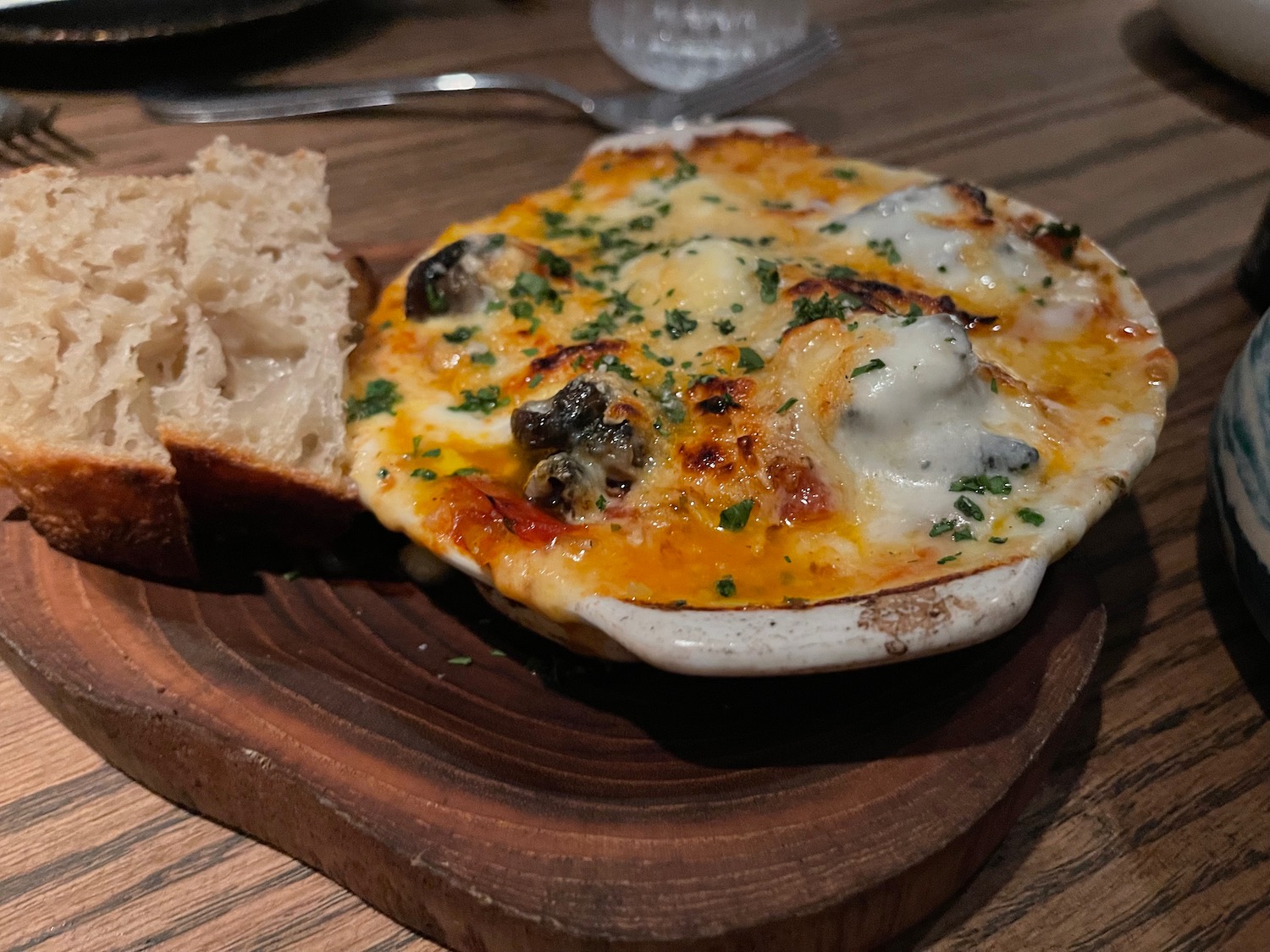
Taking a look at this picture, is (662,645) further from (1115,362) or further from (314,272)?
(314,272)

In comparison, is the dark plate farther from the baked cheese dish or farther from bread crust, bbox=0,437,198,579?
bread crust, bbox=0,437,198,579

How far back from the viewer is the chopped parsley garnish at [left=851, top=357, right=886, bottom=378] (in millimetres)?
1356

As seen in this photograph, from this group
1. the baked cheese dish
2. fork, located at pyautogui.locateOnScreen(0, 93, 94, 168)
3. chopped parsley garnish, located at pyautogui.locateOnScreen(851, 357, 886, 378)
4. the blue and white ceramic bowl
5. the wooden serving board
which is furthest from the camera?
fork, located at pyautogui.locateOnScreen(0, 93, 94, 168)

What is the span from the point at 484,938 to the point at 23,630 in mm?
835

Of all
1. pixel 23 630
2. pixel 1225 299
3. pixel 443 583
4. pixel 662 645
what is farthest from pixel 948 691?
pixel 1225 299

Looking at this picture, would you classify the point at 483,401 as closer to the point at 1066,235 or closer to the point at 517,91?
the point at 1066,235

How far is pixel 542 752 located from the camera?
130cm

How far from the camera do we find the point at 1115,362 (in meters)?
1.54

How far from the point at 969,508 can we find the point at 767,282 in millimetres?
577

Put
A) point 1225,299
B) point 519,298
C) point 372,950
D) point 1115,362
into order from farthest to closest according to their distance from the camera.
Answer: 1. point 1225,299
2. point 519,298
3. point 1115,362
4. point 372,950

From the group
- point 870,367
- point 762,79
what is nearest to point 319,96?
point 762,79

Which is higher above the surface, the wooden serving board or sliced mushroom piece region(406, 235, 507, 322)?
sliced mushroom piece region(406, 235, 507, 322)

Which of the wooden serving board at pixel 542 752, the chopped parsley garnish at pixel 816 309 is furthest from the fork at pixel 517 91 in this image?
the wooden serving board at pixel 542 752

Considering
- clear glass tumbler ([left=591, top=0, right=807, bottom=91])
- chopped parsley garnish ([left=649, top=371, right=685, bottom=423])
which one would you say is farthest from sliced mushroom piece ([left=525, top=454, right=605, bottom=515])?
clear glass tumbler ([left=591, top=0, right=807, bottom=91])
